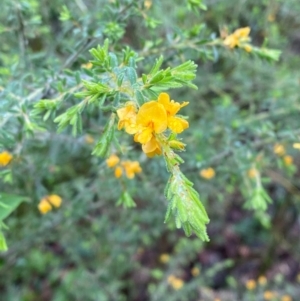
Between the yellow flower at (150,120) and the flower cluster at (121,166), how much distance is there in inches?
18.7

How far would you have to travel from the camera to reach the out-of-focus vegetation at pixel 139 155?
119cm

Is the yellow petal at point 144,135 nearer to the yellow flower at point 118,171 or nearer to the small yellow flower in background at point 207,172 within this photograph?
the yellow flower at point 118,171

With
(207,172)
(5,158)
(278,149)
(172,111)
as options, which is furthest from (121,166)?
(278,149)

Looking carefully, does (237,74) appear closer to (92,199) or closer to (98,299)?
(92,199)

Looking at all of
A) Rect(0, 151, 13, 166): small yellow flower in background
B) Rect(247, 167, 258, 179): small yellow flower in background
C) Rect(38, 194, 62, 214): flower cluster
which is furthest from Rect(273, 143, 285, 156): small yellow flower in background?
Rect(0, 151, 13, 166): small yellow flower in background

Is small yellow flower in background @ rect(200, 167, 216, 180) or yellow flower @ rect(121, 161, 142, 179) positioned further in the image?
small yellow flower in background @ rect(200, 167, 216, 180)

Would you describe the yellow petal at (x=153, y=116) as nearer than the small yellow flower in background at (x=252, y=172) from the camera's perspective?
Yes

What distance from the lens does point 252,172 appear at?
1.60m

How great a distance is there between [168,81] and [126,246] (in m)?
1.62

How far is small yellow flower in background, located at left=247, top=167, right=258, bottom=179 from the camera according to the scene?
150 cm

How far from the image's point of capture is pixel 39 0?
2184mm

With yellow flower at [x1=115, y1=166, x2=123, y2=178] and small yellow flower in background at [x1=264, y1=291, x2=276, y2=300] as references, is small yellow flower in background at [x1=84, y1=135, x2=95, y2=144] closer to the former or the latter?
yellow flower at [x1=115, y1=166, x2=123, y2=178]

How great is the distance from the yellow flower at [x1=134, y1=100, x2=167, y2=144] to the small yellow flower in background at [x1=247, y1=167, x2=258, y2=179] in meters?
0.83

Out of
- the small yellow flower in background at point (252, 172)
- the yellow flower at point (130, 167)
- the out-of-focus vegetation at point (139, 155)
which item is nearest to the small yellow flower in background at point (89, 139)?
the out-of-focus vegetation at point (139, 155)
